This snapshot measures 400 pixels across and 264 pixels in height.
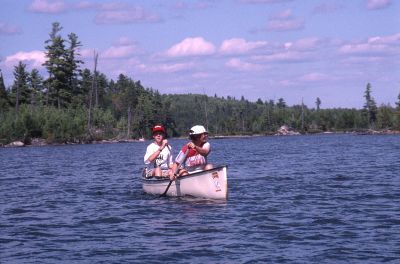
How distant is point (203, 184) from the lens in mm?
19641

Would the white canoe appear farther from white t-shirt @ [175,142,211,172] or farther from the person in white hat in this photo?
white t-shirt @ [175,142,211,172]

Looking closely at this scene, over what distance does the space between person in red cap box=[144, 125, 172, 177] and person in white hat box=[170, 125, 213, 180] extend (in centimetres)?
92

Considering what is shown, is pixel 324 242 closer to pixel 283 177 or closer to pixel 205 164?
pixel 205 164

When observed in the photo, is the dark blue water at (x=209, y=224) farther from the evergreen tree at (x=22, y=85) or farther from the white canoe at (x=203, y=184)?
the evergreen tree at (x=22, y=85)

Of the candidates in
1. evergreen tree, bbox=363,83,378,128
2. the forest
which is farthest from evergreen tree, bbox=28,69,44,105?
evergreen tree, bbox=363,83,378,128

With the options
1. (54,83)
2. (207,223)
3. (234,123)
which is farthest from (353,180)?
(234,123)

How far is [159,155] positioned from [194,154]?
1.86 metres

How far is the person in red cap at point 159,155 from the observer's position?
69.4ft

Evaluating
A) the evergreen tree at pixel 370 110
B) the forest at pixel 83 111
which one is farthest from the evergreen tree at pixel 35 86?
the evergreen tree at pixel 370 110

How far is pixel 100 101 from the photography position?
529 ft

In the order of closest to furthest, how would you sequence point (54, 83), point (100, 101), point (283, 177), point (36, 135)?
point (283, 177) < point (36, 135) < point (54, 83) < point (100, 101)

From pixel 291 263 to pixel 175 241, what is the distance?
2856 millimetres

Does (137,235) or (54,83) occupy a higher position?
(54,83)

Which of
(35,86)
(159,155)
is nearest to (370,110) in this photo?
(35,86)
